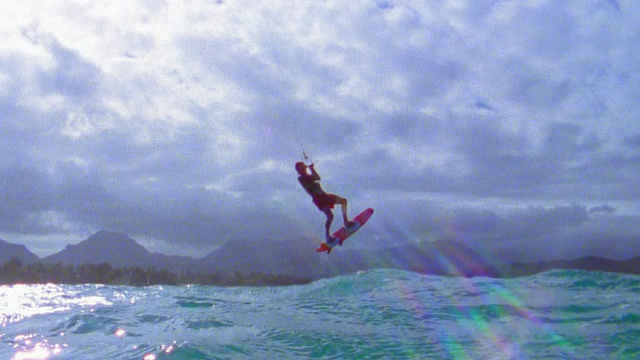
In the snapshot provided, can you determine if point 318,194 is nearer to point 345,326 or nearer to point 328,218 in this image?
point 328,218

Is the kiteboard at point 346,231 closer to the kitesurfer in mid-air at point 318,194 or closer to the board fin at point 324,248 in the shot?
the board fin at point 324,248

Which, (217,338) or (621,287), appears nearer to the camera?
(217,338)

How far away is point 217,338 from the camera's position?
13758 mm

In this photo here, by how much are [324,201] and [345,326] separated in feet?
13.9

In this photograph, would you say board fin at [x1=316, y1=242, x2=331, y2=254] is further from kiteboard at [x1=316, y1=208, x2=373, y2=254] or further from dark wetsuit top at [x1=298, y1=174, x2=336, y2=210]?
dark wetsuit top at [x1=298, y1=174, x2=336, y2=210]

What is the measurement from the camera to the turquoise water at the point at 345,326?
12.7 meters

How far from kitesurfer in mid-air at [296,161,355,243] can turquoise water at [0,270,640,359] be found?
11.6 ft

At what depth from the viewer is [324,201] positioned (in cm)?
1797

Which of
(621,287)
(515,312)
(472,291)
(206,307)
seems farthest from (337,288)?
(621,287)

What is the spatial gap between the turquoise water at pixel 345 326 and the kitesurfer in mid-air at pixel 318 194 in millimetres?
3524

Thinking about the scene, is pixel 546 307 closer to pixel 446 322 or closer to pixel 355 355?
pixel 446 322

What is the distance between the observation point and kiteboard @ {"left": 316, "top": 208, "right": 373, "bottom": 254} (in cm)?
2014

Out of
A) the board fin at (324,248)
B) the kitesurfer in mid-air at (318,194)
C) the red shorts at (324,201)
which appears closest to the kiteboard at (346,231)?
the board fin at (324,248)

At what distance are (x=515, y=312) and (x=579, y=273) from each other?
576 inches
